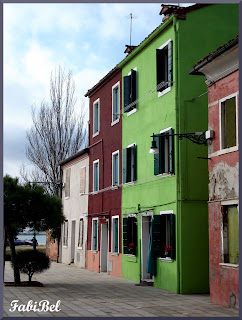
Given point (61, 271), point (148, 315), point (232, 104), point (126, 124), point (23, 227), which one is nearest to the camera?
point (148, 315)

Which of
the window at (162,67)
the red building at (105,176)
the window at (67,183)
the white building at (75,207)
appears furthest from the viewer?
the window at (67,183)

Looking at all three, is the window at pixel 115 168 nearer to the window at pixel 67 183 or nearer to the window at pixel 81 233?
the window at pixel 81 233

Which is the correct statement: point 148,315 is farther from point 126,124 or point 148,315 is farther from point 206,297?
point 126,124

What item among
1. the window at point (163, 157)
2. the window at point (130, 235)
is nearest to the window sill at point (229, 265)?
the window at point (163, 157)

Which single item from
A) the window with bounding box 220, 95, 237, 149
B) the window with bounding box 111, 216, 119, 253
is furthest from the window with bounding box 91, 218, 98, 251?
the window with bounding box 220, 95, 237, 149

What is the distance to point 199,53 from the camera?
54.4 feet

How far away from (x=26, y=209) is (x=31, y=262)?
181 centimetres

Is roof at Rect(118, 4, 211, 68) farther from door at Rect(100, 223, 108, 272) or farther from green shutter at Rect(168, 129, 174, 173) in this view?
door at Rect(100, 223, 108, 272)

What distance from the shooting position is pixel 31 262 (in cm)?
1769

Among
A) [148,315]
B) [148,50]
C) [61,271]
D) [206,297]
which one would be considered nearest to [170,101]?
[148,50]

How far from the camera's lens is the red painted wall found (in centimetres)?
1245

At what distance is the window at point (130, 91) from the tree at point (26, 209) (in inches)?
190

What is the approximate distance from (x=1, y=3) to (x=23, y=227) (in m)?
9.53

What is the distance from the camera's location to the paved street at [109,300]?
11.8 metres
